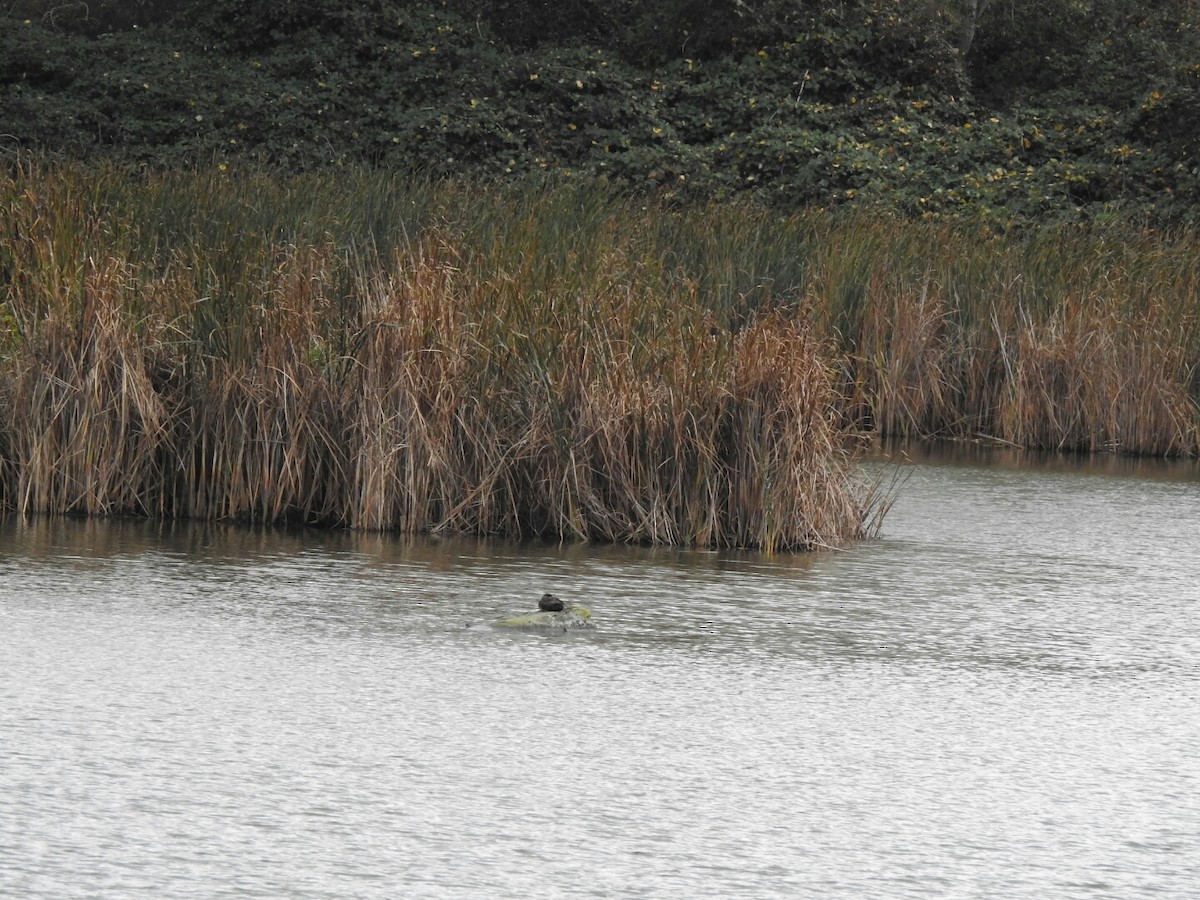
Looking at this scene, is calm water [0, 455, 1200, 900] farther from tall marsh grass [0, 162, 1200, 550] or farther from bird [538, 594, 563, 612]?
tall marsh grass [0, 162, 1200, 550]

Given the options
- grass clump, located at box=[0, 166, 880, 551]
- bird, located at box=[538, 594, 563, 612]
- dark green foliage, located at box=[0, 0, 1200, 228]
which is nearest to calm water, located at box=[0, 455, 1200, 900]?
bird, located at box=[538, 594, 563, 612]

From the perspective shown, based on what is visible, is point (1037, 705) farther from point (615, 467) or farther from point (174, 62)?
point (174, 62)

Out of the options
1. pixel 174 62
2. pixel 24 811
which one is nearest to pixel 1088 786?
pixel 24 811

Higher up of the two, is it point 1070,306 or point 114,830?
point 1070,306

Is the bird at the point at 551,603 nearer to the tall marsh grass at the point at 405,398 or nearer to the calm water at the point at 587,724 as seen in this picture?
the calm water at the point at 587,724

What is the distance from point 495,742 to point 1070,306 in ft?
24.0

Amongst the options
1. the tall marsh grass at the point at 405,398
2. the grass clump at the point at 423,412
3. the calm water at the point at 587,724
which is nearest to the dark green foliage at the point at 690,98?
the tall marsh grass at the point at 405,398

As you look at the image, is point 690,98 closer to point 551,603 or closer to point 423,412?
point 423,412

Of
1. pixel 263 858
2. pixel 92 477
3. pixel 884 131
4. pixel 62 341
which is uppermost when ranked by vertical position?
pixel 884 131

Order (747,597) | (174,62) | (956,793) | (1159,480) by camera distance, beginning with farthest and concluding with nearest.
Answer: (174,62)
(1159,480)
(747,597)
(956,793)

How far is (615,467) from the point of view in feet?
20.0

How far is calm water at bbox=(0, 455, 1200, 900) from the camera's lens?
9.21 ft

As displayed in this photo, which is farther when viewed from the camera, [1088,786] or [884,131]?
[884,131]

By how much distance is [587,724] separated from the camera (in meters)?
3.61
